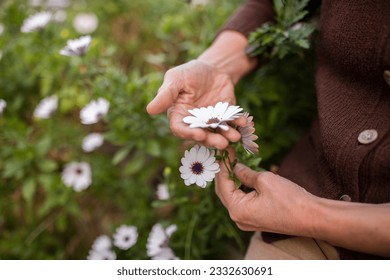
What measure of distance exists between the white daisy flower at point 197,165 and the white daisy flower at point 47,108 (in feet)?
3.58

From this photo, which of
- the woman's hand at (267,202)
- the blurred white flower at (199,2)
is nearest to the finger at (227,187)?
the woman's hand at (267,202)

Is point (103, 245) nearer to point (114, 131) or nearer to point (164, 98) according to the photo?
point (114, 131)

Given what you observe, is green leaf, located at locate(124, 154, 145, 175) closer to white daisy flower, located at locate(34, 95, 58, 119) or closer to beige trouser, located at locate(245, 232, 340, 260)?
white daisy flower, located at locate(34, 95, 58, 119)

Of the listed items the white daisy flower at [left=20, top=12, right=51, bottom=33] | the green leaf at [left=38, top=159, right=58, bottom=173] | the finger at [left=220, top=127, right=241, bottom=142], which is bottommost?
the green leaf at [left=38, top=159, right=58, bottom=173]

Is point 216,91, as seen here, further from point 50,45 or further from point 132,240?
point 50,45

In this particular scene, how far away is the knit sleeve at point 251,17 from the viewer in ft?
4.09

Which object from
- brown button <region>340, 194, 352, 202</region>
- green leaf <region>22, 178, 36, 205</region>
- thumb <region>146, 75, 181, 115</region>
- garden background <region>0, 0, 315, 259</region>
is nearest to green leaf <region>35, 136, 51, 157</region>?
garden background <region>0, 0, 315, 259</region>

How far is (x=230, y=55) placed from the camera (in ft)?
4.05

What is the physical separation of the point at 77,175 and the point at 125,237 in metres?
0.40

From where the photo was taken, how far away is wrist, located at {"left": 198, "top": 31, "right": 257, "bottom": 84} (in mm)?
1214

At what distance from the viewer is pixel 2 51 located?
5.90 ft

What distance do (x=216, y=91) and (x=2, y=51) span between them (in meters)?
1.20

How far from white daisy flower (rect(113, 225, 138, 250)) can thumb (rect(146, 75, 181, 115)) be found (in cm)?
70

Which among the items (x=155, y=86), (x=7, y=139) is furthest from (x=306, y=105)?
(x=7, y=139)
